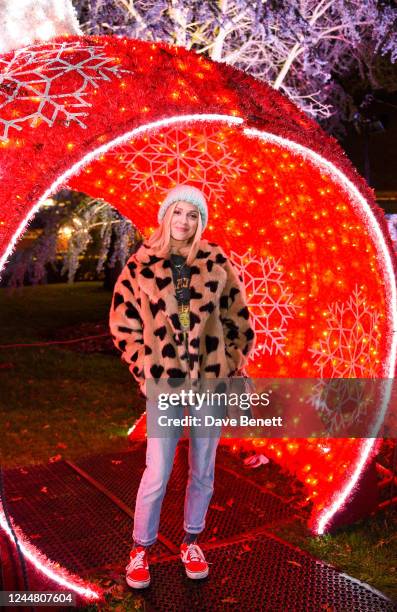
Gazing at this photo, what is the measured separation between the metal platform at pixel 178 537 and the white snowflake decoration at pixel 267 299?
1.21 meters

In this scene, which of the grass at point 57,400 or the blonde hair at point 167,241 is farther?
the grass at point 57,400

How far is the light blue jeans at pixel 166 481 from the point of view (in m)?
3.52

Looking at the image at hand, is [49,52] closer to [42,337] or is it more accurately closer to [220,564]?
[220,564]

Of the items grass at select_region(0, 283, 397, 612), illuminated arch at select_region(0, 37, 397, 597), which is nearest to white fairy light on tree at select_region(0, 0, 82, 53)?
illuminated arch at select_region(0, 37, 397, 597)

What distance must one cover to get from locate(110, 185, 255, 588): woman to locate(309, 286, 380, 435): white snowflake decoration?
1.62m

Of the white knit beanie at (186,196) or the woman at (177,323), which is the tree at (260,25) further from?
the woman at (177,323)

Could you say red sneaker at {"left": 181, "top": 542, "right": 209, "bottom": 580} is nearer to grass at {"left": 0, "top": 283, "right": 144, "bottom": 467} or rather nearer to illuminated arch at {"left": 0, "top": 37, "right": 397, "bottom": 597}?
illuminated arch at {"left": 0, "top": 37, "right": 397, "bottom": 597}

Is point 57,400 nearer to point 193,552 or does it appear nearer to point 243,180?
point 243,180

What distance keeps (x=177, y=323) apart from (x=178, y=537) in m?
1.87

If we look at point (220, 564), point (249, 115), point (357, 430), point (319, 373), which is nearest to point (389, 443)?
point (319, 373)

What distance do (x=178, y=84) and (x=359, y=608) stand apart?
3247mm

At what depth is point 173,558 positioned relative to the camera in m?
4.24

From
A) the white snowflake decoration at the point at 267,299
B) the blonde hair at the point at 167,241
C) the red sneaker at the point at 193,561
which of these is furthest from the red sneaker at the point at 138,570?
the white snowflake decoration at the point at 267,299

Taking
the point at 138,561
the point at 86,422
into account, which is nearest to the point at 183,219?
the point at 138,561
